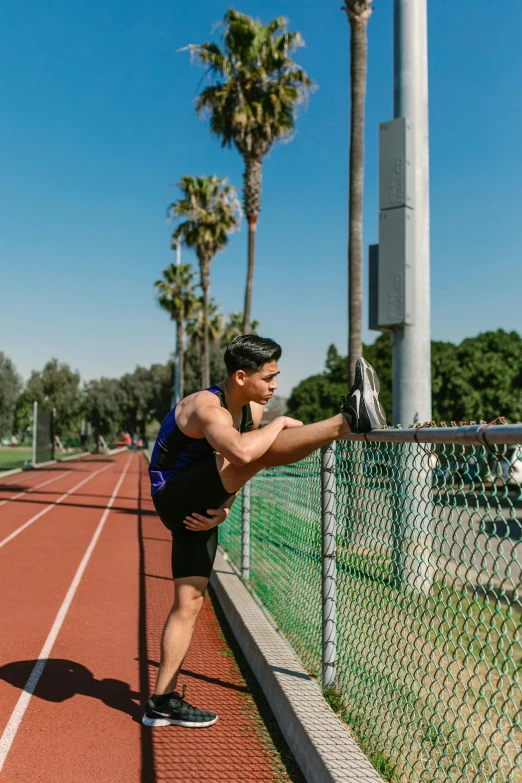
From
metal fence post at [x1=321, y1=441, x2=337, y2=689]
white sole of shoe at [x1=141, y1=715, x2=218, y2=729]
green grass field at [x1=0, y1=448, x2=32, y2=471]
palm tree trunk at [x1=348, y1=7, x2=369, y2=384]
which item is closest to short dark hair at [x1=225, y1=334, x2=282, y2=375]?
metal fence post at [x1=321, y1=441, x2=337, y2=689]

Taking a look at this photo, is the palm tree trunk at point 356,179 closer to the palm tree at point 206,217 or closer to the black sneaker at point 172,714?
the black sneaker at point 172,714

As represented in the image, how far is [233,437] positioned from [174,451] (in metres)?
0.60

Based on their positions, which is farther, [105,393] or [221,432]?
[105,393]

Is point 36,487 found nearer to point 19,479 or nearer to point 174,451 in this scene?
point 19,479

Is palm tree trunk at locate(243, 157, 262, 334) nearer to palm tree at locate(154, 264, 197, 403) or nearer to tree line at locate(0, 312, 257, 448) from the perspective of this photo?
palm tree at locate(154, 264, 197, 403)

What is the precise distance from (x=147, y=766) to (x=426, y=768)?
4.43 feet

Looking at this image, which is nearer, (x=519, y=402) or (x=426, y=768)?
(x=426, y=768)

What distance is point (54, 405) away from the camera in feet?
295

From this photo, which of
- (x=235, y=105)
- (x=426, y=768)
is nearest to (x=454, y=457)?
(x=426, y=768)

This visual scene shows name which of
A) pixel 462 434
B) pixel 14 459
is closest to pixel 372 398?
pixel 462 434

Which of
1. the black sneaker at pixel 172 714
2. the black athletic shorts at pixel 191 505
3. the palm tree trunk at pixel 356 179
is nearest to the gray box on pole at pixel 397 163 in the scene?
the palm tree trunk at pixel 356 179

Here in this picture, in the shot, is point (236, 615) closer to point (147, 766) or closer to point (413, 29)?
point (147, 766)

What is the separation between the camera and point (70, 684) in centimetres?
456

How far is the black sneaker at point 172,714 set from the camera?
3.79 meters
